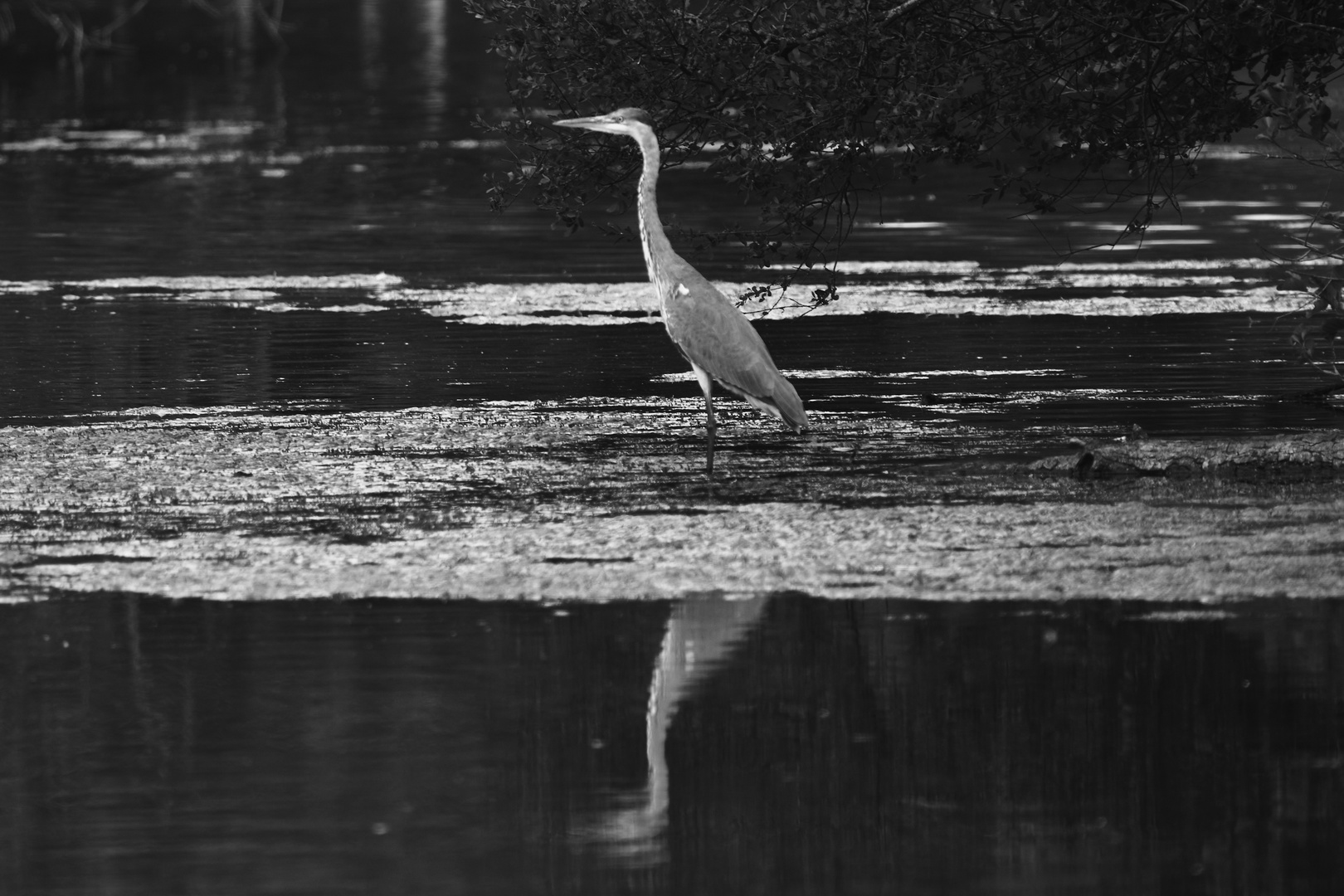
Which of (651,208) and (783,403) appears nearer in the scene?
(783,403)

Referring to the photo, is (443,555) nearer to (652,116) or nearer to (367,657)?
(367,657)

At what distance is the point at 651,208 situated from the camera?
42.7 ft

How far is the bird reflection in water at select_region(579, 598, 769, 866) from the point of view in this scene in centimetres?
654

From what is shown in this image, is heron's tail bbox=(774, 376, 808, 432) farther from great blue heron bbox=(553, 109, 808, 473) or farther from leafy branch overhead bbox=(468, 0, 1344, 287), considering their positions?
leafy branch overhead bbox=(468, 0, 1344, 287)

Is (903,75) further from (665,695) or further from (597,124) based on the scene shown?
(665,695)

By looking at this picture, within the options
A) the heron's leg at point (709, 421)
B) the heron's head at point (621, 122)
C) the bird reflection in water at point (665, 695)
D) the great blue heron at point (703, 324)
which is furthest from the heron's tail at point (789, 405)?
the bird reflection in water at point (665, 695)

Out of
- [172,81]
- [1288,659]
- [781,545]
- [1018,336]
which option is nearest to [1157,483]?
[781,545]

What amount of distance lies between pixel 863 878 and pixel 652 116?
8.20 metres

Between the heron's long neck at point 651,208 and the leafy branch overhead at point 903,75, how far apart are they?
0.58 m

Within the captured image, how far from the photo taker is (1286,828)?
258 inches

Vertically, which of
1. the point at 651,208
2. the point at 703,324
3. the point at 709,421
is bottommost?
the point at 709,421

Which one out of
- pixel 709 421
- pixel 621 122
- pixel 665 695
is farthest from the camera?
pixel 621 122

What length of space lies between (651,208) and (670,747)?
20.2 feet

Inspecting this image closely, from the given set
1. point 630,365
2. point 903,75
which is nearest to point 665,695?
point 903,75
